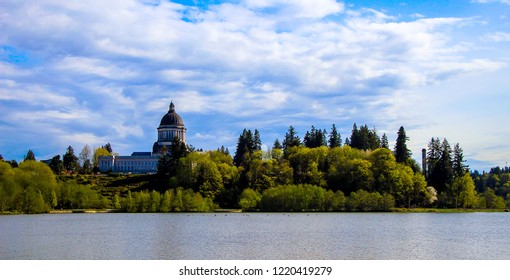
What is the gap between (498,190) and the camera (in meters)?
160

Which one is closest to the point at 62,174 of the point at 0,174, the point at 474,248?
the point at 0,174

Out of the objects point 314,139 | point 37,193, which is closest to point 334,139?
point 314,139

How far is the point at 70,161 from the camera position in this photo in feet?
579

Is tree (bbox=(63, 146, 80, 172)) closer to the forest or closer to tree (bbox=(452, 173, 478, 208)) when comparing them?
the forest

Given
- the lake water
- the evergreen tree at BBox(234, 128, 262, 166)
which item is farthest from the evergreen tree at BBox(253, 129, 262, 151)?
the lake water

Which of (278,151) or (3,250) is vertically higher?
(278,151)

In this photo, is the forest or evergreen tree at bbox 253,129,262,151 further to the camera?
evergreen tree at bbox 253,129,262,151

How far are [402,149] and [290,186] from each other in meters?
27.6

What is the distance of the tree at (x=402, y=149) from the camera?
122131mm

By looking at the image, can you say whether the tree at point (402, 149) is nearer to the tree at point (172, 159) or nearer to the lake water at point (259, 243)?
the tree at point (172, 159)

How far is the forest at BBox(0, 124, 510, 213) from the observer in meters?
105

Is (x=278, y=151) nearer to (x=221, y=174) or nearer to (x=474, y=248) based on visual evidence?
(x=221, y=174)

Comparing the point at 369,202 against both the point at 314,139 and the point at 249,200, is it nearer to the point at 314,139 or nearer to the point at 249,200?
the point at 249,200
